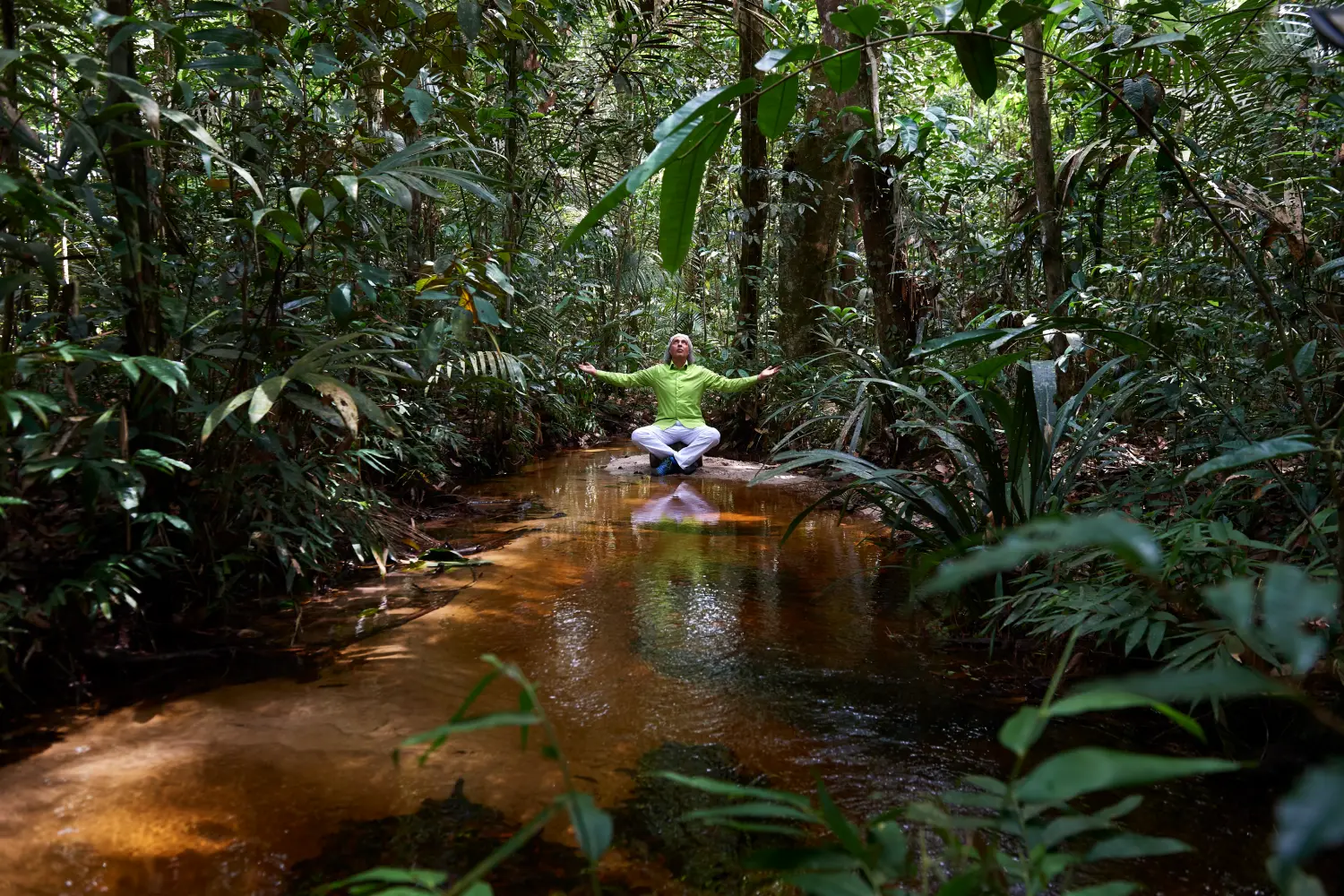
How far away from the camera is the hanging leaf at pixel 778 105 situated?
4.06ft

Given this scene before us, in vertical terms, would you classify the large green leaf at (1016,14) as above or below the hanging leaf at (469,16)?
below

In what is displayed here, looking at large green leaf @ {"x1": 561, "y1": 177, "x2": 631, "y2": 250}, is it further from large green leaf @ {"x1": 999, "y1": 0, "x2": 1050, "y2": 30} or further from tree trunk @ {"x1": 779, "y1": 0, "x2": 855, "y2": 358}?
tree trunk @ {"x1": 779, "y1": 0, "x2": 855, "y2": 358}

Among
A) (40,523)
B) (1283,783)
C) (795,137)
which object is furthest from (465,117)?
(795,137)

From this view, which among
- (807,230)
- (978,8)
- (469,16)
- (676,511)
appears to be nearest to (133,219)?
(469,16)

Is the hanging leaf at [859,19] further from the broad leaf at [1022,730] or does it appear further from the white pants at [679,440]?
the white pants at [679,440]

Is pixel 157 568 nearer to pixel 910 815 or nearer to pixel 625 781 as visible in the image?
pixel 625 781

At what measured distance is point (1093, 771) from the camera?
2.05ft

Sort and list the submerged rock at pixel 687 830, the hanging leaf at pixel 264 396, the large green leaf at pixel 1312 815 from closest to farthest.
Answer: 1. the large green leaf at pixel 1312 815
2. the submerged rock at pixel 687 830
3. the hanging leaf at pixel 264 396

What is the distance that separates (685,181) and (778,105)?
25cm

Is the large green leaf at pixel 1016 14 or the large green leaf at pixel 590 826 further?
the large green leaf at pixel 1016 14

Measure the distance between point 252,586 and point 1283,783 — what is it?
278cm

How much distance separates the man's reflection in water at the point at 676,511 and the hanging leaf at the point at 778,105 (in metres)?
3.19

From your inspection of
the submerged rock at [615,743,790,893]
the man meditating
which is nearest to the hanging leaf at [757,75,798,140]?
the submerged rock at [615,743,790,893]

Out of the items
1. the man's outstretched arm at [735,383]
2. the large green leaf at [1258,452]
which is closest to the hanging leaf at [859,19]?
the large green leaf at [1258,452]
